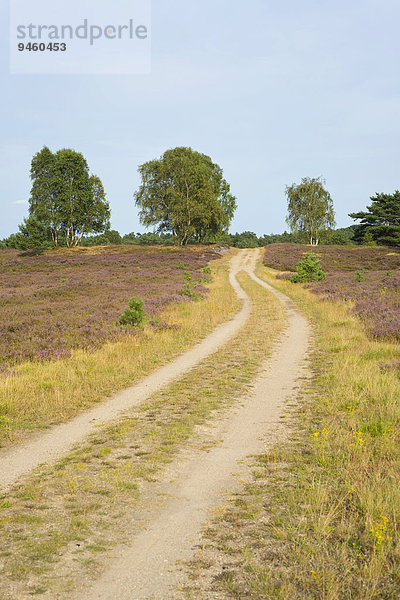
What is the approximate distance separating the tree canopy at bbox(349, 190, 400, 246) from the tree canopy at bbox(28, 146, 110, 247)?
45273 mm

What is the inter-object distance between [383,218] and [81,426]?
68.7m

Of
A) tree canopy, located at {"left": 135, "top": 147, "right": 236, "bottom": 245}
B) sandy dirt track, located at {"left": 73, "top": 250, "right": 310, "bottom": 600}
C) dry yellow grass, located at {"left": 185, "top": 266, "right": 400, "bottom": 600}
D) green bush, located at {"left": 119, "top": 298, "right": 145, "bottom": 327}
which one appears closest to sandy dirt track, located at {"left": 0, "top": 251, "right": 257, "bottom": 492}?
sandy dirt track, located at {"left": 73, "top": 250, "right": 310, "bottom": 600}

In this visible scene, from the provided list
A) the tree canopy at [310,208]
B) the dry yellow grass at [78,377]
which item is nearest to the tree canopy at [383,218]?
the tree canopy at [310,208]

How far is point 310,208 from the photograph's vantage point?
80.7 metres

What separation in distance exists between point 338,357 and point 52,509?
994 cm

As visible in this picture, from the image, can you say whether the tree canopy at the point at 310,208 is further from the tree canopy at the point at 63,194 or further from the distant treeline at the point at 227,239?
the tree canopy at the point at 63,194

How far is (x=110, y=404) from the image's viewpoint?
9805mm

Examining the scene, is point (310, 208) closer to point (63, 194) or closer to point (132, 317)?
point (63, 194)

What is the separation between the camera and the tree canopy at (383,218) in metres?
65.2

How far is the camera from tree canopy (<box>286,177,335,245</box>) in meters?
79.9

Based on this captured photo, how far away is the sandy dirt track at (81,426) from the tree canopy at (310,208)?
70.6 metres

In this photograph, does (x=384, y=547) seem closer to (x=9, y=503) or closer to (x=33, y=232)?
(x=9, y=503)

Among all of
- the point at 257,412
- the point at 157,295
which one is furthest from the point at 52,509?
the point at 157,295

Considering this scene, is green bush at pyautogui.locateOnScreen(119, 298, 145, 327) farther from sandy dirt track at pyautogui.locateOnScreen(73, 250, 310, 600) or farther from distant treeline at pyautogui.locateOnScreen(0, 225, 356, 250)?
distant treeline at pyautogui.locateOnScreen(0, 225, 356, 250)
